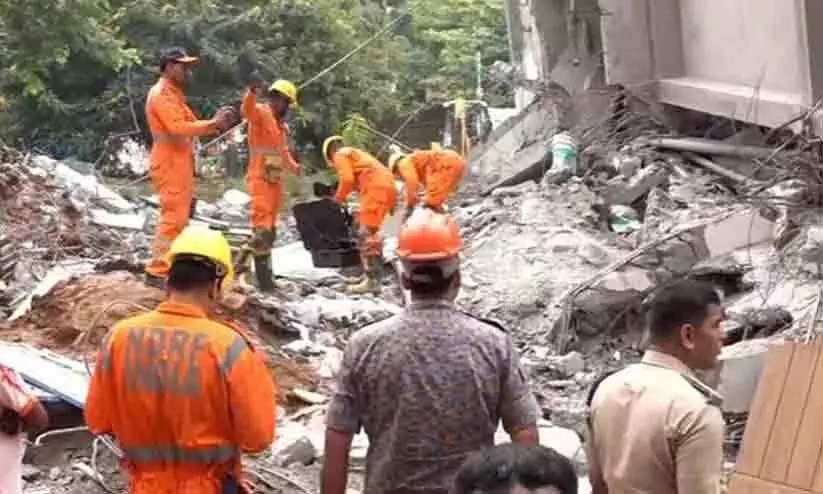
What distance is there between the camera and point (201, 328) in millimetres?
3527

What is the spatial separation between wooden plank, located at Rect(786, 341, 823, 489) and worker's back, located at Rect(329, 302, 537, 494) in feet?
2.12

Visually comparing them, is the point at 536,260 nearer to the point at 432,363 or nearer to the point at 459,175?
the point at 459,175

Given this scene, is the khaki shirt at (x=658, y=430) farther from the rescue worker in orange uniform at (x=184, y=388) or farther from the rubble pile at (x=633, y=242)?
the rubble pile at (x=633, y=242)

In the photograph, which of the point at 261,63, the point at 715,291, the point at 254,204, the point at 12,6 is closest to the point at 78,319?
the point at 254,204

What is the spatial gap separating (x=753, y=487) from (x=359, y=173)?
7551 mm

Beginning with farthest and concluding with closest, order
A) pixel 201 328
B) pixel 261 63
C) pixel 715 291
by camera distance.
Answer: pixel 261 63, pixel 201 328, pixel 715 291

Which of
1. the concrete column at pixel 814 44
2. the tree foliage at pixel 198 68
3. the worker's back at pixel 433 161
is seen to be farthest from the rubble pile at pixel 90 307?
the tree foliage at pixel 198 68

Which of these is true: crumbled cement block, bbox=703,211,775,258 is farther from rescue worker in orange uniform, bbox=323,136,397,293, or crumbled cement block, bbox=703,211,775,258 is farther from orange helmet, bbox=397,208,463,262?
orange helmet, bbox=397,208,463,262

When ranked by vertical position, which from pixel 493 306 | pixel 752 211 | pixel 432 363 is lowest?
pixel 493 306

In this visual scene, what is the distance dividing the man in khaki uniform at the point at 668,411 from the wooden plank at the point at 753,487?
0.17 meters

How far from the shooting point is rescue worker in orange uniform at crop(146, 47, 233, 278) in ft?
30.3

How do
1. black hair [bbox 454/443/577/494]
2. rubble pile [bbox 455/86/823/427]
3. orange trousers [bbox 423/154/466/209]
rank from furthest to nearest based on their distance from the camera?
orange trousers [bbox 423/154/466/209]
rubble pile [bbox 455/86/823/427]
black hair [bbox 454/443/577/494]

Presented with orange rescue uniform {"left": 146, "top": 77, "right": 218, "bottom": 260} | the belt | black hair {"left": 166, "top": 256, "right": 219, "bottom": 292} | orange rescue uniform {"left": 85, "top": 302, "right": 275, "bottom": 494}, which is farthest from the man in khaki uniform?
the belt

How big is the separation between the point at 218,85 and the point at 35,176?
1267cm
